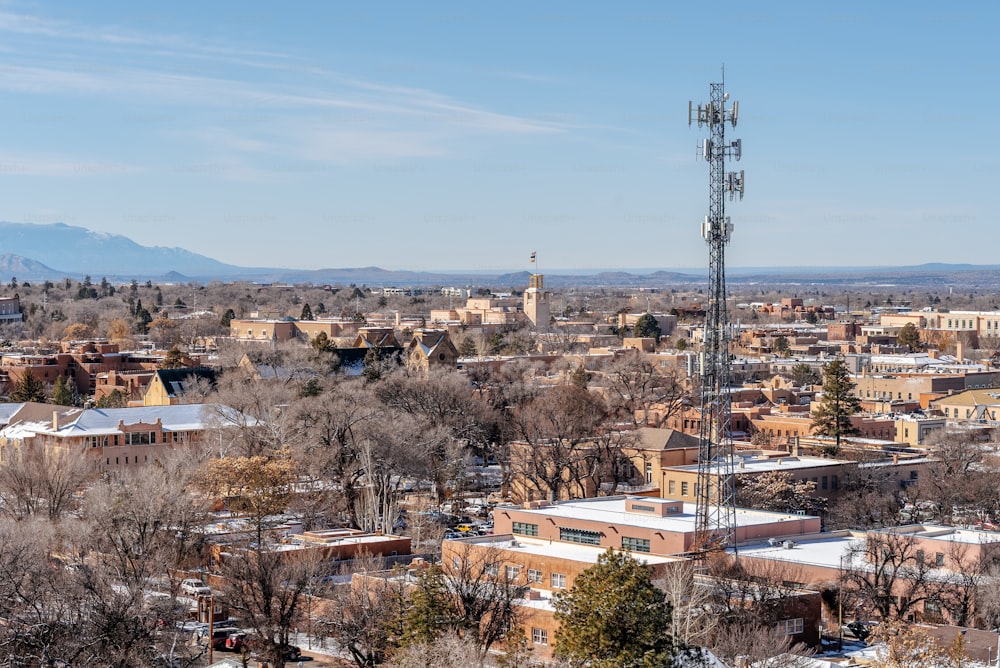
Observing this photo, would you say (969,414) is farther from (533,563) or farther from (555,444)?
(533,563)

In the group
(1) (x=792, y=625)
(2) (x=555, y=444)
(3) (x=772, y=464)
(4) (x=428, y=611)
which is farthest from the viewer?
(2) (x=555, y=444)

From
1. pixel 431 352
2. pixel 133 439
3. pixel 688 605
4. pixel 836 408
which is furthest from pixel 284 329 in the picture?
pixel 688 605

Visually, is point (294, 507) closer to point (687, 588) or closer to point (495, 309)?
point (687, 588)

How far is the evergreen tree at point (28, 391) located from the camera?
91562 mm

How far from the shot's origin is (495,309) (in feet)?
650

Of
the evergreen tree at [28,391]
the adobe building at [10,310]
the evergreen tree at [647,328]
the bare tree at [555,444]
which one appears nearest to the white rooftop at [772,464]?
the bare tree at [555,444]

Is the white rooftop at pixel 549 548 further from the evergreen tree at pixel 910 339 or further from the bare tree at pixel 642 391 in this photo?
the evergreen tree at pixel 910 339

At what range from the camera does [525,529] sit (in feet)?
166

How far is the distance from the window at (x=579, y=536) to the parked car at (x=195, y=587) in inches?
412

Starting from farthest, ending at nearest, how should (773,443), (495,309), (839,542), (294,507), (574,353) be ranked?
1. (495,309)
2. (574,353)
3. (773,443)
4. (294,507)
5. (839,542)

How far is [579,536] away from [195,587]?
36.5 ft

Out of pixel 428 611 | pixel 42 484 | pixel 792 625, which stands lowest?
pixel 792 625

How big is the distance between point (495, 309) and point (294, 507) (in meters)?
140

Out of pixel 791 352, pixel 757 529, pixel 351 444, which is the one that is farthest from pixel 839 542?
pixel 791 352
